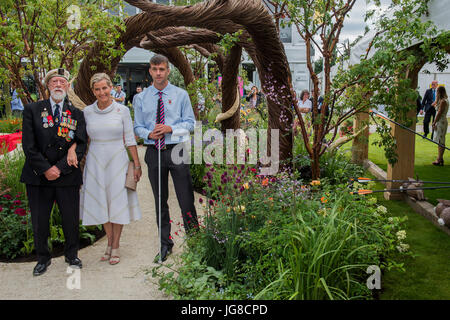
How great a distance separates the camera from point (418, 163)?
8.59m

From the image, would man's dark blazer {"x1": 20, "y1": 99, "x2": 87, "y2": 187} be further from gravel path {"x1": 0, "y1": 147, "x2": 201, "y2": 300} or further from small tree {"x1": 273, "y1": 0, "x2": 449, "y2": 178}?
small tree {"x1": 273, "y1": 0, "x2": 449, "y2": 178}

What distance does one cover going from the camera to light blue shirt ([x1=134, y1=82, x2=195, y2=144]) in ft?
12.3

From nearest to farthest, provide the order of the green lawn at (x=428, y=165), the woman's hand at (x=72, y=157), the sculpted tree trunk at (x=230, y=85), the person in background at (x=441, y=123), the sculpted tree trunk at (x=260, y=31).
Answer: the woman's hand at (x=72, y=157)
the sculpted tree trunk at (x=260, y=31)
the green lawn at (x=428, y=165)
the sculpted tree trunk at (x=230, y=85)
the person in background at (x=441, y=123)

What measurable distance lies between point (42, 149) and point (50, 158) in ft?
0.35

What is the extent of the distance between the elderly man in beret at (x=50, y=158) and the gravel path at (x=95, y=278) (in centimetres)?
15

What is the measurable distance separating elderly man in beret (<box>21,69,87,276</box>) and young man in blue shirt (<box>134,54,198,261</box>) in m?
0.62

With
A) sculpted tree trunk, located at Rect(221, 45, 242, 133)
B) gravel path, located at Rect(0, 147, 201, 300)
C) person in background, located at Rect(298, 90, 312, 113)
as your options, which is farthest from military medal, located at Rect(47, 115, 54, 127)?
person in background, located at Rect(298, 90, 312, 113)

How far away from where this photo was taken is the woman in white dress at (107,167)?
12.2 ft

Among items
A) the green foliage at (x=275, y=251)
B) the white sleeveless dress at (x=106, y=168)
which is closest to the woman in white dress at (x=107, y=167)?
the white sleeveless dress at (x=106, y=168)

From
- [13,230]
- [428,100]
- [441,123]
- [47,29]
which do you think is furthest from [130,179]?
[428,100]

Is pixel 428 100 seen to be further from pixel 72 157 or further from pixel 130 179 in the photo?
pixel 72 157

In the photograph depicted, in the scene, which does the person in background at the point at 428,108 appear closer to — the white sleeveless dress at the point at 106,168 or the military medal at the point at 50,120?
the white sleeveless dress at the point at 106,168

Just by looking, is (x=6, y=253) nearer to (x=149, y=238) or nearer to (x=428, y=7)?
(x=149, y=238)

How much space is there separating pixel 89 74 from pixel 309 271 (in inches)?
166
